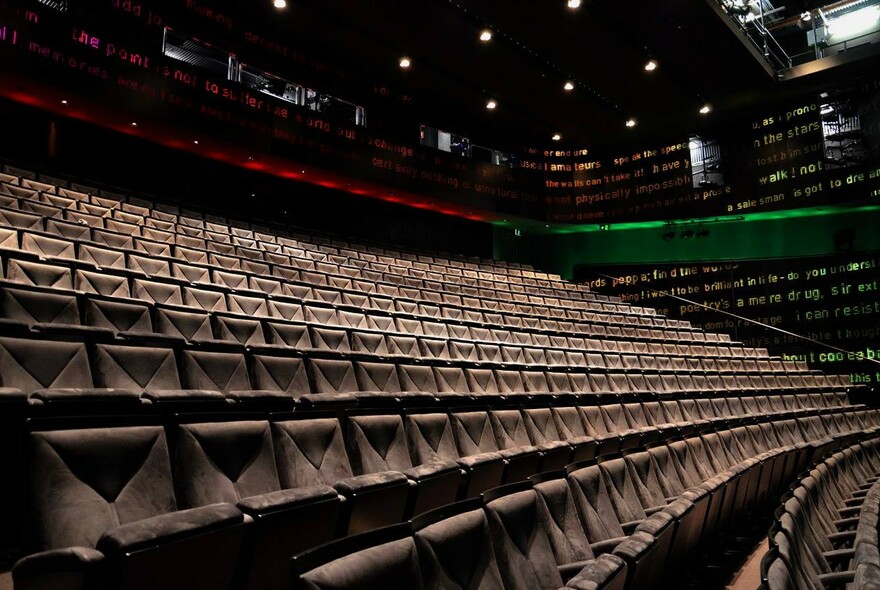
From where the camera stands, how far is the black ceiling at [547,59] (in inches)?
128

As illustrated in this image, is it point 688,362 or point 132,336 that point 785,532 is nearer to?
point 132,336

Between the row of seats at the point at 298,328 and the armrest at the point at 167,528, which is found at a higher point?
the row of seats at the point at 298,328

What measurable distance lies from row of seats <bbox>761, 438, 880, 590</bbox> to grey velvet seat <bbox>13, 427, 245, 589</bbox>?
0.45m

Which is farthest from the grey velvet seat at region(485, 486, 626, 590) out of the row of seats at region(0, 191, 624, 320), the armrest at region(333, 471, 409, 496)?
the row of seats at region(0, 191, 624, 320)

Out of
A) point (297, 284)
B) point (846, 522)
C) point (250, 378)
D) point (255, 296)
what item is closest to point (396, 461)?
point (250, 378)

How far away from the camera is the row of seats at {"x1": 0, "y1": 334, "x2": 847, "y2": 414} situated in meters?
0.81

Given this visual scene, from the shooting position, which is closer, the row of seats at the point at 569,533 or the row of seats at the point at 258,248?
the row of seats at the point at 569,533

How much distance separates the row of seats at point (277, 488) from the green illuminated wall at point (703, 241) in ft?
11.7

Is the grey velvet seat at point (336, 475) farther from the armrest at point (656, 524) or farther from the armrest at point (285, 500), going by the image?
the armrest at point (656, 524)

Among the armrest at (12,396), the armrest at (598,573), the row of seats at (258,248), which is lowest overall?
the armrest at (598,573)

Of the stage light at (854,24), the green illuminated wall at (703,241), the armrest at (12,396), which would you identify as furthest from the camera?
the green illuminated wall at (703,241)

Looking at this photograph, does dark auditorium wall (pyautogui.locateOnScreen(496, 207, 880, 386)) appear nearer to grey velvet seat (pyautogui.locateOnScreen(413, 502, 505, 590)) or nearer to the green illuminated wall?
→ the green illuminated wall

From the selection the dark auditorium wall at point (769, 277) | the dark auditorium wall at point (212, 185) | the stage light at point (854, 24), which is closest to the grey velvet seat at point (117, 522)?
the dark auditorium wall at point (212, 185)

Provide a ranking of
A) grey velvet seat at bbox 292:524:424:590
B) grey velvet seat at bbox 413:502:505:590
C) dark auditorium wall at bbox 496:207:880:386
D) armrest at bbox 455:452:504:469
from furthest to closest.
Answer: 1. dark auditorium wall at bbox 496:207:880:386
2. armrest at bbox 455:452:504:469
3. grey velvet seat at bbox 413:502:505:590
4. grey velvet seat at bbox 292:524:424:590
